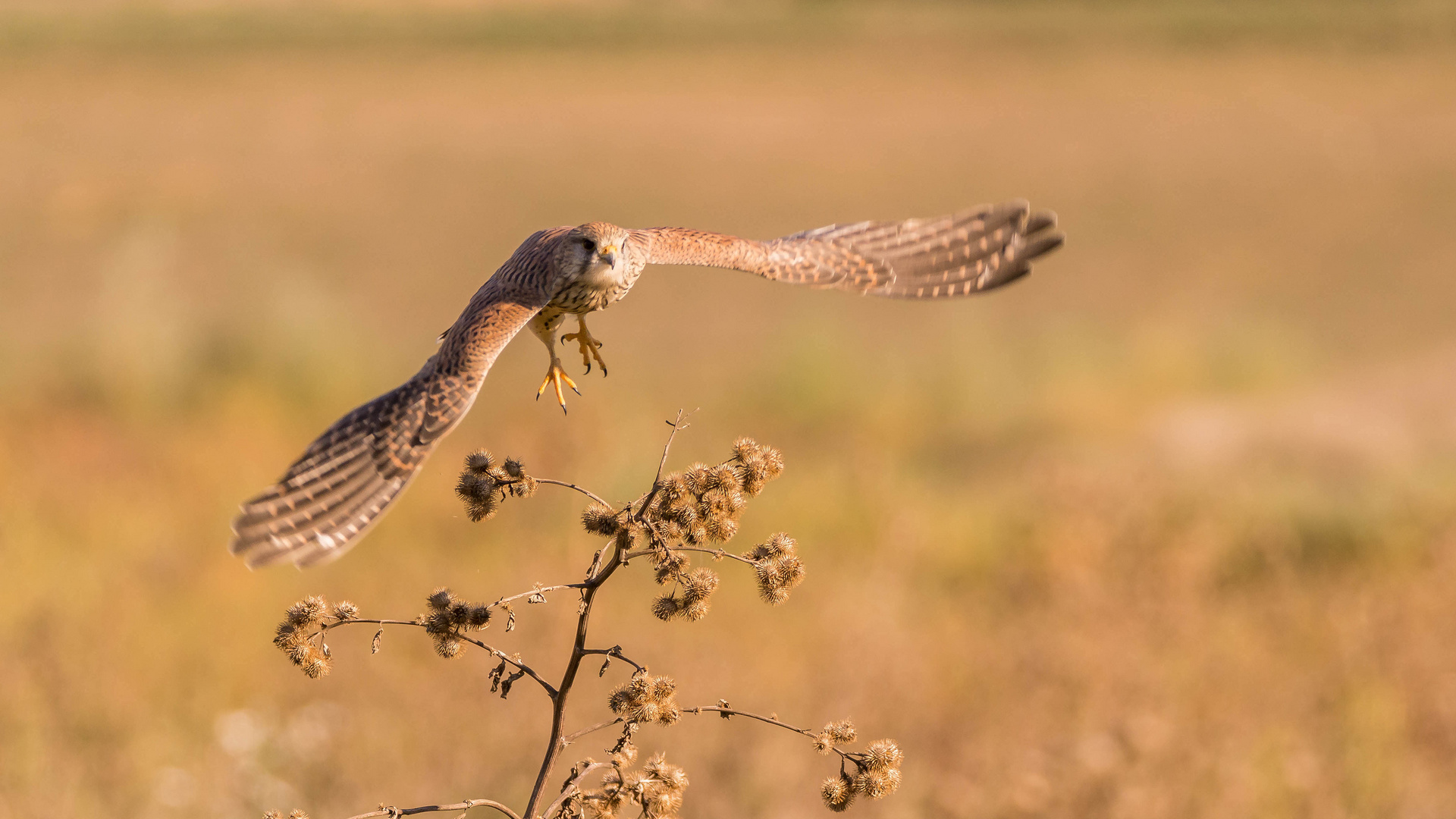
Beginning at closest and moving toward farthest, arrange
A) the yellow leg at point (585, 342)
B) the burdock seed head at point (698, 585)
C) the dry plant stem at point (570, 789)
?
the dry plant stem at point (570, 789)
the burdock seed head at point (698, 585)
the yellow leg at point (585, 342)

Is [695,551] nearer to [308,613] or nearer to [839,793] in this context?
[839,793]

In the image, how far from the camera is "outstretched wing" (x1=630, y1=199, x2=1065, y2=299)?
3.37 m

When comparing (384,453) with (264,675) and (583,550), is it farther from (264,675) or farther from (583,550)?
(264,675)

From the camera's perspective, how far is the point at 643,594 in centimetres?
956

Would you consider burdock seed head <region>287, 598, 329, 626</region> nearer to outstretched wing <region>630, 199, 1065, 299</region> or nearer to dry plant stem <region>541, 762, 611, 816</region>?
dry plant stem <region>541, 762, 611, 816</region>

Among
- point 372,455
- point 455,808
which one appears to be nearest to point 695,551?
point 455,808

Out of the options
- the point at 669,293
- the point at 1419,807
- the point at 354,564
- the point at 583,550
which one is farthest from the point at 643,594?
the point at 669,293

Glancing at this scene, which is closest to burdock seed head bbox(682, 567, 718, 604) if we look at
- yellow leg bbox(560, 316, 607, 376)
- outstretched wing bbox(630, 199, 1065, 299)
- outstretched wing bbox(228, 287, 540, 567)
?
outstretched wing bbox(228, 287, 540, 567)

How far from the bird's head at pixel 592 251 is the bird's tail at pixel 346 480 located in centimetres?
40

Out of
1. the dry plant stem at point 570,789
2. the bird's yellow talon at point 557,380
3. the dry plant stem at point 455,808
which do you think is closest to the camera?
the dry plant stem at point 455,808

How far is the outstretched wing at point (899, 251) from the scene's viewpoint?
11.1ft

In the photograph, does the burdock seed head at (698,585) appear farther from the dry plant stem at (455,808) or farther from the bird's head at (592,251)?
the bird's head at (592,251)

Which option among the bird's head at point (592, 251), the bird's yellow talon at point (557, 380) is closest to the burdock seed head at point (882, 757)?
the bird's yellow talon at point (557, 380)

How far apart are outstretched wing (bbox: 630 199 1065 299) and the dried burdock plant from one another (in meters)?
1.31
